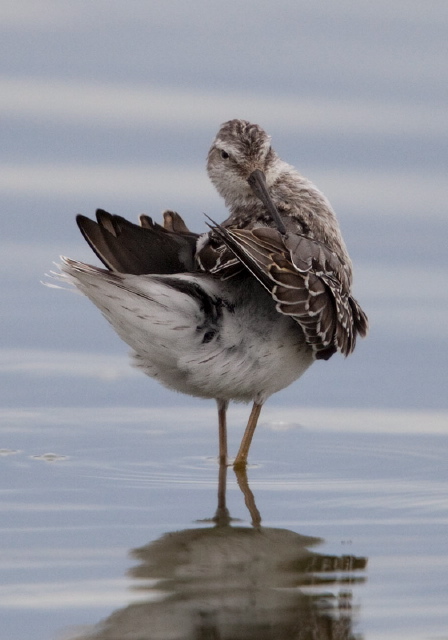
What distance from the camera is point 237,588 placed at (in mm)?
5887

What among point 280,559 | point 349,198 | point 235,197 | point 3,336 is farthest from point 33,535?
point 349,198

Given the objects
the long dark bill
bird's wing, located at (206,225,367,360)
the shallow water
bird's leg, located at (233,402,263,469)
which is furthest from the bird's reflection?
the long dark bill

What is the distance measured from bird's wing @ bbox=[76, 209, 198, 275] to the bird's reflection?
4.61 feet

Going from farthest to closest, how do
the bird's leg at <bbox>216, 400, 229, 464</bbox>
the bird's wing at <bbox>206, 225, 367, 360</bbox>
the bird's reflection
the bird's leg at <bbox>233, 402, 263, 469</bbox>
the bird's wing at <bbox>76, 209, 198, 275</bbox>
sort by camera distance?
the bird's leg at <bbox>216, 400, 229, 464</bbox>
the bird's leg at <bbox>233, 402, 263, 469</bbox>
the bird's wing at <bbox>76, 209, 198, 275</bbox>
the bird's wing at <bbox>206, 225, 367, 360</bbox>
the bird's reflection

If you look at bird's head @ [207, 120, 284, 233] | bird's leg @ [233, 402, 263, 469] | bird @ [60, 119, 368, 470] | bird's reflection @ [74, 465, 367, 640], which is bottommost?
bird's reflection @ [74, 465, 367, 640]

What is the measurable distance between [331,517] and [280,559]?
682mm

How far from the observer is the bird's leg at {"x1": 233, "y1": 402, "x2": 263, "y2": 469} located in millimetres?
8016

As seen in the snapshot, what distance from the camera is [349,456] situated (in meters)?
8.20

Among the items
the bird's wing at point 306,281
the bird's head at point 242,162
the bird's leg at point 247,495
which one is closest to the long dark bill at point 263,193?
the bird's head at point 242,162

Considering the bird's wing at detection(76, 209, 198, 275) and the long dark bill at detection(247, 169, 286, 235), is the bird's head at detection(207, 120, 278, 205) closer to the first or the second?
the long dark bill at detection(247, 169, 286, 235)

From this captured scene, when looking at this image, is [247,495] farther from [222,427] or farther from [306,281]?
[306,281]

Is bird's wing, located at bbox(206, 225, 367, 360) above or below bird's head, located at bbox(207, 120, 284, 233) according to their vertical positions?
below

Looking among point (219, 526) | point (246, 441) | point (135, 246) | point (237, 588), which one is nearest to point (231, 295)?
point (135, 246)

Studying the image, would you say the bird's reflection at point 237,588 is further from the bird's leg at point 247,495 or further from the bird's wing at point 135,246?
the bird's wing at point 135,246
